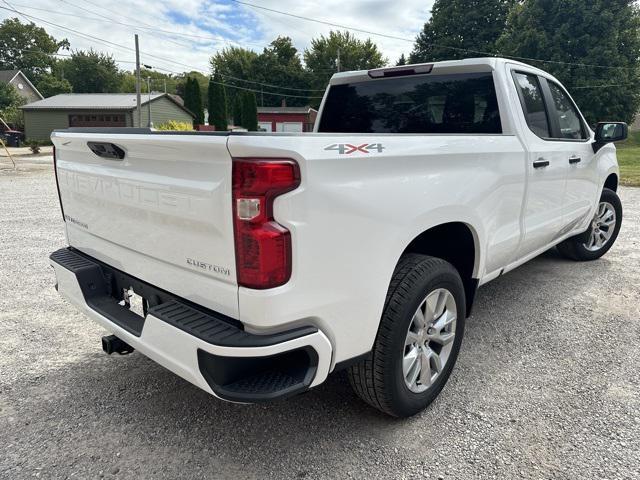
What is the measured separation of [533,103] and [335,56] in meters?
67.9

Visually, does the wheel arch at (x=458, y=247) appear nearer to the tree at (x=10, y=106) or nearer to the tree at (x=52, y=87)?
the tree at (x=10, y=106)

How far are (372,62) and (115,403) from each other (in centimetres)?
6905

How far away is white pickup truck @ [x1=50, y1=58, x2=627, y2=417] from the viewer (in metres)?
1.79

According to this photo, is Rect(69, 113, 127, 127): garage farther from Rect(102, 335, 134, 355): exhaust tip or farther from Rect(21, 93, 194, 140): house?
Rect(102, 335, 134, 355): exhaust tip

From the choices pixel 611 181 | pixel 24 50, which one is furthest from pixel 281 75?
pixel 611 181

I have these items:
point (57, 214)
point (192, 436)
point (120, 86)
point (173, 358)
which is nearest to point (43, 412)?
point (192, 436)

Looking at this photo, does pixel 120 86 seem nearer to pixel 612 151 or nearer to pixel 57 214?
pixel 57 214

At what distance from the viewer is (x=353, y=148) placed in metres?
1.98

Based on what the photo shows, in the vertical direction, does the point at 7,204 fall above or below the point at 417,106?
below

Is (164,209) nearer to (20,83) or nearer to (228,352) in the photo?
(228,352)

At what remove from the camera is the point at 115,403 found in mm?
2744

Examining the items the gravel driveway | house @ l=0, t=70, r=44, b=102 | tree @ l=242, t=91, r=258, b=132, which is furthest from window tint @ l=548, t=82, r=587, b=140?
house @ l=0, t=70, r=44, b=102

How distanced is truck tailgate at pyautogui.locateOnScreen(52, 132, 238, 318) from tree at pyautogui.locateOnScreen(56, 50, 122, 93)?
257ft

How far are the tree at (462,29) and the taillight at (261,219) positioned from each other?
168 feet
